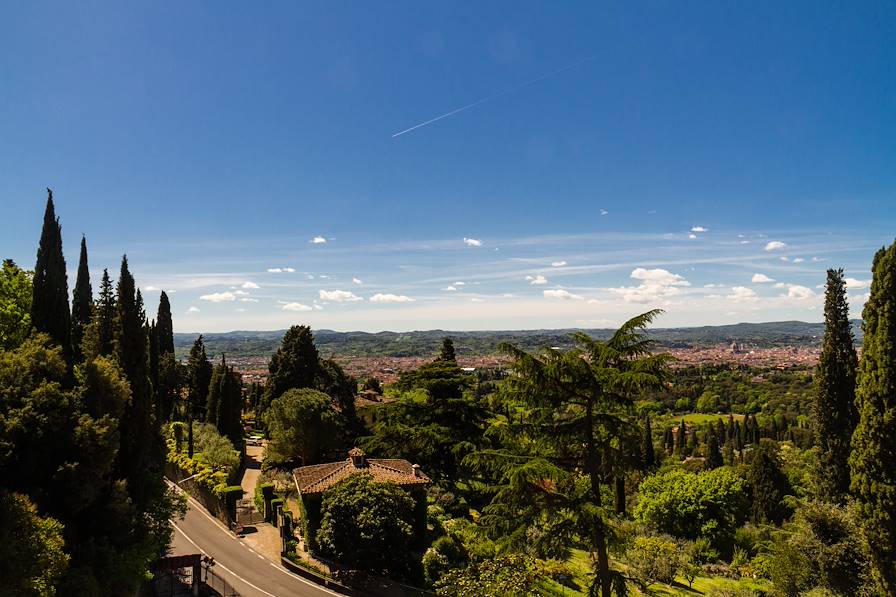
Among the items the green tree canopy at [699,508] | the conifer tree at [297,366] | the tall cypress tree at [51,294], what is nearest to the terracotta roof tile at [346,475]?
the tall cypress tree at [51,294]

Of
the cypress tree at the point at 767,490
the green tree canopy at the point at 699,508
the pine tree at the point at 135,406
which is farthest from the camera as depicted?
the cypress tree at the point at 767,490

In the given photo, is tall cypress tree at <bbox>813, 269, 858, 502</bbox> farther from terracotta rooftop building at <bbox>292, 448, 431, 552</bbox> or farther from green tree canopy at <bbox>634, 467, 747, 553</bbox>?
terracotta rooftop building at <bbox>292, 448, 431, 552</bbox>

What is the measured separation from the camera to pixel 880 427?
1494cm

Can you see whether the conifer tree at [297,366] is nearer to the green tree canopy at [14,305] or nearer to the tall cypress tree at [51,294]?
the green tree canopy at [14,305]

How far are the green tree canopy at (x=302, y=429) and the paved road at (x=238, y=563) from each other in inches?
263

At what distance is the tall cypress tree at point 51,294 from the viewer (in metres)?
17.0

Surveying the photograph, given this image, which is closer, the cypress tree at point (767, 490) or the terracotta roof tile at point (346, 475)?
the terracotta roof tile at point (346, 475)

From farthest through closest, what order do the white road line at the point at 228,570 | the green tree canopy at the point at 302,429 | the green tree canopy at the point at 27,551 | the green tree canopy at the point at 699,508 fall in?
the green tree canopy at the point at 302,429
the green tree canopy at the point at 699,508
the white road line at the point at 228,570
the green tree canopy at the point at 27,551

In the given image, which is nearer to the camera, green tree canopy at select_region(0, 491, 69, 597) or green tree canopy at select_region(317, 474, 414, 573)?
green tree canopy at select_region(0, 491, 69, 597)

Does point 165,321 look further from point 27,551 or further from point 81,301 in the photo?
point 27,551

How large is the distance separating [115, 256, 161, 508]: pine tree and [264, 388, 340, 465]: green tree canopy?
13.6 metres

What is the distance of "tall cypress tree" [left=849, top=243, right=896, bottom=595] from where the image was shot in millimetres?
14688

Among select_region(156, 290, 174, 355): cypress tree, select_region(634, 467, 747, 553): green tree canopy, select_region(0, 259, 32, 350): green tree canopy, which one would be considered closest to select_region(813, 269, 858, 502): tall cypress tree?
select_region(634, 467, 747, 553): green tree canopy

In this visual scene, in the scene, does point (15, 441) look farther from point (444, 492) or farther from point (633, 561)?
point (633, 561)
